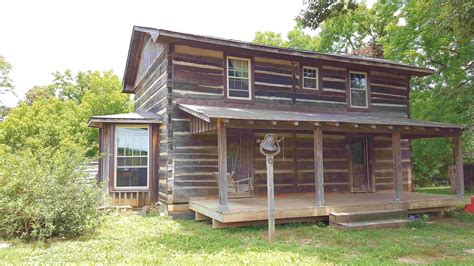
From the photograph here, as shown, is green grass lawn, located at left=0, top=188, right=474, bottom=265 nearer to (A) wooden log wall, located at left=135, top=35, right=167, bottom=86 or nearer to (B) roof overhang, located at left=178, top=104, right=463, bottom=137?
(B) roof overhang, located at left=178, top=104, right=463, bottom=137

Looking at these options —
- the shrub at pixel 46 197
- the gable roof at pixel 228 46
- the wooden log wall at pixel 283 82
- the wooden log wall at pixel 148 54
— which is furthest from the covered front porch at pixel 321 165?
the shrub at pixel 46 197

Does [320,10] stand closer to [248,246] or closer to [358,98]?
[358,98]

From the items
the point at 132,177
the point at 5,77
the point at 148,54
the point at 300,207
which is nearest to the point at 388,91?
the point at 300,207

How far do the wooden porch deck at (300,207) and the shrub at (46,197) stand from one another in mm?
2688

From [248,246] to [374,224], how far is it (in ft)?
11.5

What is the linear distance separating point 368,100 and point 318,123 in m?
5.00

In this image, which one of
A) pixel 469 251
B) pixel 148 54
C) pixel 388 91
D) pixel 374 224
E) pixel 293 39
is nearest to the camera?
pixel 469 251

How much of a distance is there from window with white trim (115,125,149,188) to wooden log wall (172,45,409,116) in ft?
6.37

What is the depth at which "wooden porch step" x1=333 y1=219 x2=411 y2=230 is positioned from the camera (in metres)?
8.23

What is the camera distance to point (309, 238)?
7508mm

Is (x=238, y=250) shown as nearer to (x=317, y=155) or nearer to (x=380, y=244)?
(x=380, y=244)

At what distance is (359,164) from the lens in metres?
12.6

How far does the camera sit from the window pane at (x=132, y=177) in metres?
10.8

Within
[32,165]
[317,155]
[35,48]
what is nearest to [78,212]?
[32,165]
